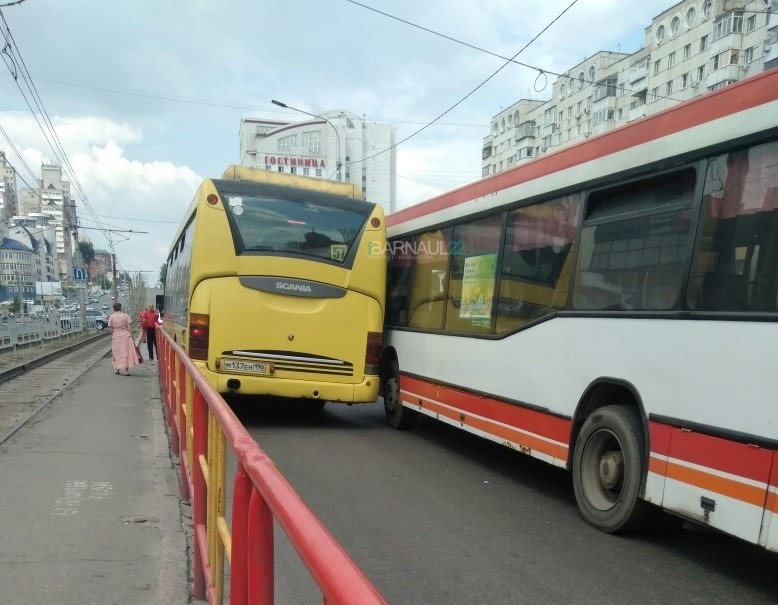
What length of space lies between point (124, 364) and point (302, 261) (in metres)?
8.43

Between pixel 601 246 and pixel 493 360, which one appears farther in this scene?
pixel 493 360

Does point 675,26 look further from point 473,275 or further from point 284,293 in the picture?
point 473,275

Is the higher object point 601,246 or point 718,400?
point 601,246

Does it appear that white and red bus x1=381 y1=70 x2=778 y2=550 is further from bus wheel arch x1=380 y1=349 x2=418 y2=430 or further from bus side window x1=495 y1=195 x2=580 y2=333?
bus wheel arch x1=380 y1=349 x2=418 y2=430

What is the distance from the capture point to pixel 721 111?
3977 mm

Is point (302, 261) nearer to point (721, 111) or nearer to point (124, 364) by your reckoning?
point (721, 111)

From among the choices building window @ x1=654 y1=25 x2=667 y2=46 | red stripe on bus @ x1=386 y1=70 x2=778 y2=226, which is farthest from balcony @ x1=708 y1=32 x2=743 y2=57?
red stripe on bus @ x1=386 y1=70 x2=778 y2=226

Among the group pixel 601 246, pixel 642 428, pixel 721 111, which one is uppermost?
pixel 721 111

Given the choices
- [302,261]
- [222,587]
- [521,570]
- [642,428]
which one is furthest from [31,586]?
[302,261]

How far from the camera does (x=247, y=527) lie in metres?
1.90

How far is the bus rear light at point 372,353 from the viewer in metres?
8.95

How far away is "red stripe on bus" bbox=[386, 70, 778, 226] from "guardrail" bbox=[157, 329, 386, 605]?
3317mm

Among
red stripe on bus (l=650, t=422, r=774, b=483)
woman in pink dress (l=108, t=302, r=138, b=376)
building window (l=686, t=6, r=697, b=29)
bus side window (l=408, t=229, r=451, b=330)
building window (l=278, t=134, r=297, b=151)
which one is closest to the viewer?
red stripe on bus (l=650, t=422, r=774, b=483)

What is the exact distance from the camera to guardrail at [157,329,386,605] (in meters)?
1.19
